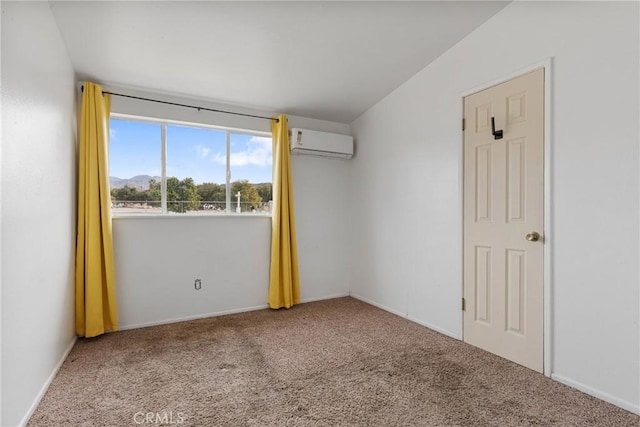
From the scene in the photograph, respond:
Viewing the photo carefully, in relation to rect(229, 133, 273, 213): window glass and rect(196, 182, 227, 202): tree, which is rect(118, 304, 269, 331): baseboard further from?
rect(196, 182, 227, 202): tree

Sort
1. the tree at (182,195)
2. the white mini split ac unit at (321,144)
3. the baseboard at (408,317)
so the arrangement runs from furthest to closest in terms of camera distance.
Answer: the white mini split ac unit at (321,144)
the tree at (182,195)
the baseboard at (408,317)

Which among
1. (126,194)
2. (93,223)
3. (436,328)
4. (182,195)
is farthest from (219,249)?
(436,328)

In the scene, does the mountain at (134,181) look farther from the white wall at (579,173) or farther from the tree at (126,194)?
the white wall at (579,173)

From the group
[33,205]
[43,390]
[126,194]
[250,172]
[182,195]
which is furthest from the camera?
[250,172]

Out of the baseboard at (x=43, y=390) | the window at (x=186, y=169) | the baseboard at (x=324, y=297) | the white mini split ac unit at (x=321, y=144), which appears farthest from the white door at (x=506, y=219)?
the baseboard at (x=43, y=390)

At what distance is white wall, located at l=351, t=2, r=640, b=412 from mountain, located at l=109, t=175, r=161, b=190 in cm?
291

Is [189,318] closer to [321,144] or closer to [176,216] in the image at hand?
[176,216]

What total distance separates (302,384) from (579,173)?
2231 millimetres

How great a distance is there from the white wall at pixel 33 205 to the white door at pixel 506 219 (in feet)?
9.90

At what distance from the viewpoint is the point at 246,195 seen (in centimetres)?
374

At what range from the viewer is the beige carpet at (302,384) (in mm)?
1696

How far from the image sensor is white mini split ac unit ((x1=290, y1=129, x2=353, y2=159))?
3.74 metres

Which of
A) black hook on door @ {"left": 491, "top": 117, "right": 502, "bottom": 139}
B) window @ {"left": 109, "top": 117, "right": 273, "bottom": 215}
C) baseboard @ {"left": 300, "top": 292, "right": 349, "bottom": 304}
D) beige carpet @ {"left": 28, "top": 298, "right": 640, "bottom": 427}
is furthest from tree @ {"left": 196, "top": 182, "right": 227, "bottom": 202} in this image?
black hook on door @ {"left": 491, "top": 117, "right": 502, "bottom": 139}

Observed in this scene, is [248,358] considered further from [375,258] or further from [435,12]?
[435,12]
